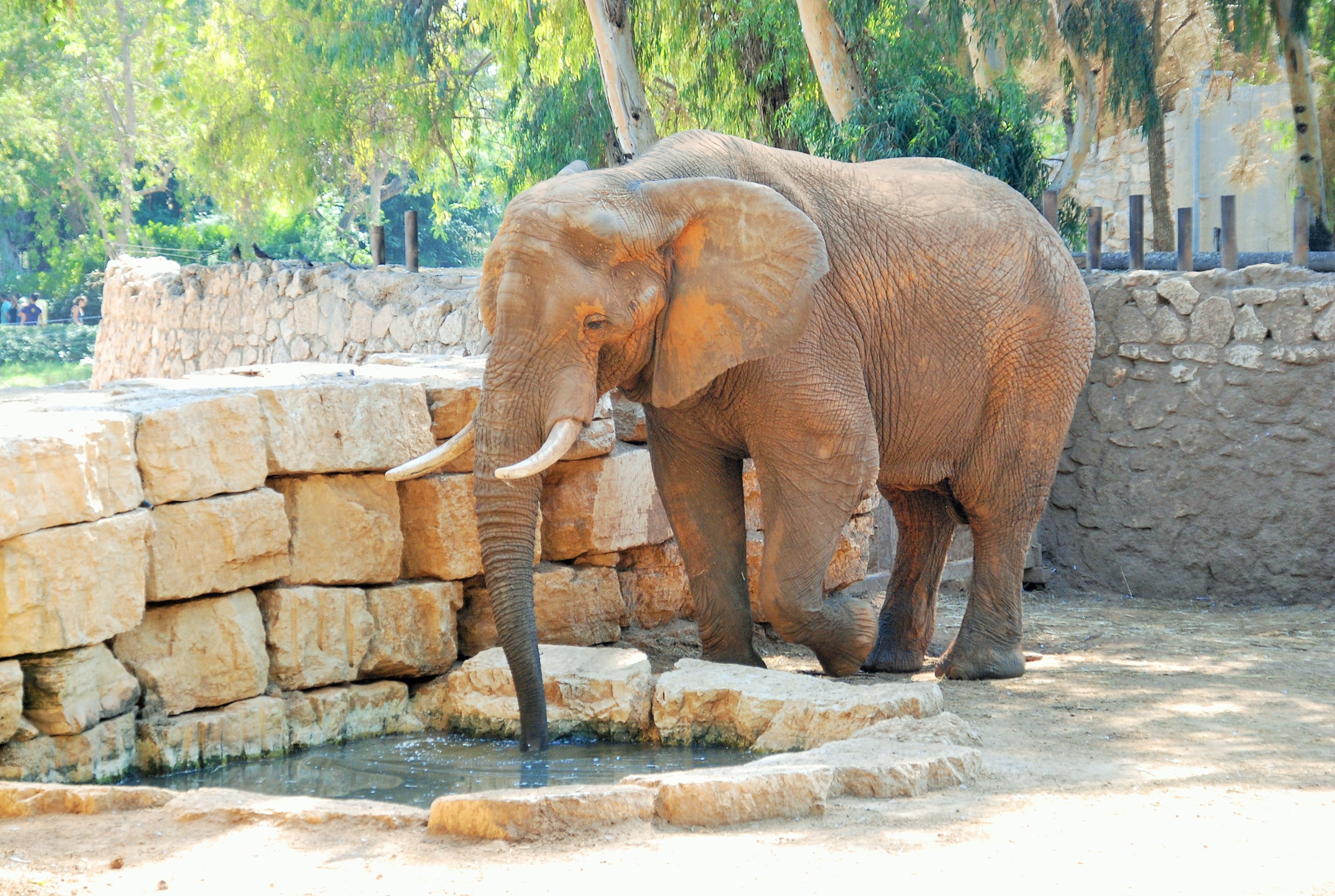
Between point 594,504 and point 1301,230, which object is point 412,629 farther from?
point 1301,230

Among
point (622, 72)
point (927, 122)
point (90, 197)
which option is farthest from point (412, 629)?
point (90, 197)

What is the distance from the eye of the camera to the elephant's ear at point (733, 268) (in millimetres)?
5812

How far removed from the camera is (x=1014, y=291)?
6934mm

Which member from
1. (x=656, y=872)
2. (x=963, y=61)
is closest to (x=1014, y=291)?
(x=656, y=872)

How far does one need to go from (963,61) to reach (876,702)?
16.8 m

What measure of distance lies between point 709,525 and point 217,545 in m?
2.28

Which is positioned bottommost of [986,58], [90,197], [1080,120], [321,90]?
[1080,120]

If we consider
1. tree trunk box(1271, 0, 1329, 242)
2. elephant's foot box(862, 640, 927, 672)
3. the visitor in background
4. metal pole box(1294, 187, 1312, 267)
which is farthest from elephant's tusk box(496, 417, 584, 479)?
the visitor in background

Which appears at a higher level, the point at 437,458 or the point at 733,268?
the point at 733,268

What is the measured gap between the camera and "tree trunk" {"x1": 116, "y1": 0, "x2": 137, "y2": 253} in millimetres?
33344

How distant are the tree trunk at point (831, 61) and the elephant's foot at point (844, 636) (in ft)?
25.7

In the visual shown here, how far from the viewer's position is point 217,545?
19.3 ft

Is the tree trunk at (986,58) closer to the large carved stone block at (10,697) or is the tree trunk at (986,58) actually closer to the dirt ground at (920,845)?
the dirt ground at (920,845)

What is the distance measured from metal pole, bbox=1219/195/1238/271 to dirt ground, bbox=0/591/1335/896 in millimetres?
4885
